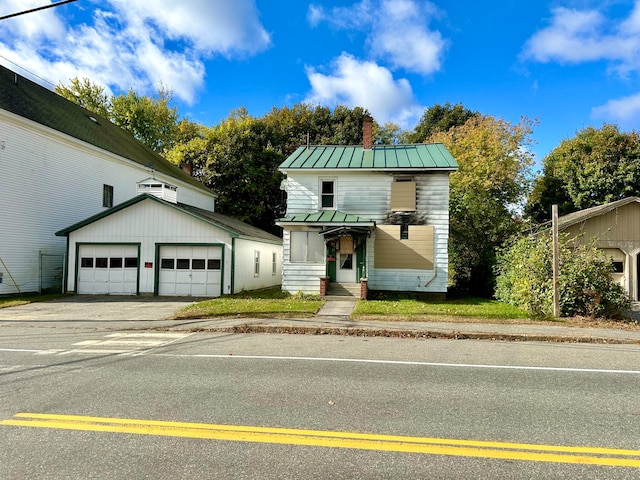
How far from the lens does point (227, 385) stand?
5711 mm

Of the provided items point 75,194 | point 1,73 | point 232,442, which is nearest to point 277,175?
point 75,194

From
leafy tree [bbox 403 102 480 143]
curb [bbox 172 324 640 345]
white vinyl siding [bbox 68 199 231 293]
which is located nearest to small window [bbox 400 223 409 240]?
white vinyl siding [bbox 68 199 231 293]

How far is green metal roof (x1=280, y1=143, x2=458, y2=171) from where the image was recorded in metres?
18.7

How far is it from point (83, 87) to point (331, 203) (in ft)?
109

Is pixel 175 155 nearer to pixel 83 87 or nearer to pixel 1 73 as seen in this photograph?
pixel 83 87

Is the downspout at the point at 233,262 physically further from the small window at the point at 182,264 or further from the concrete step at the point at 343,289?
the concrete step at the point at 343,289

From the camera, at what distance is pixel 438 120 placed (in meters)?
45.8

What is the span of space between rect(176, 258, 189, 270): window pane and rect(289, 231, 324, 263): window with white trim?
488 cm

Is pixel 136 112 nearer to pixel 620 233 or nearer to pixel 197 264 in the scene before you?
pixel 197 264

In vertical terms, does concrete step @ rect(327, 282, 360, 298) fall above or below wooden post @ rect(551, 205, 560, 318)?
below

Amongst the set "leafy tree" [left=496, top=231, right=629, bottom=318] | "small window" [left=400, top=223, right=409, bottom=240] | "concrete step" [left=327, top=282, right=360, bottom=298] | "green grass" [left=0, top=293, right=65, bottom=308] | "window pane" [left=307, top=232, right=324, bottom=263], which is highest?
"small window" [left=400, top=223, right=409, bottom=240]

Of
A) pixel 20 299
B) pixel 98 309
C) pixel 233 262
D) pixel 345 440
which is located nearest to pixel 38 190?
pixel 20 299

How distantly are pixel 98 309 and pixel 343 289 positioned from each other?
31.7ft

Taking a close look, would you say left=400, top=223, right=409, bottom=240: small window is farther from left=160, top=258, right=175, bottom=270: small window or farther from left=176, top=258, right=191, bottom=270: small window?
left=160, top=258, right=175, bottom=270: small window
